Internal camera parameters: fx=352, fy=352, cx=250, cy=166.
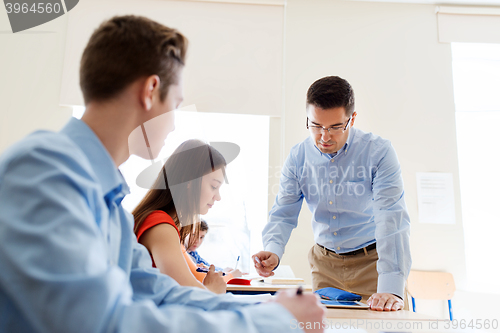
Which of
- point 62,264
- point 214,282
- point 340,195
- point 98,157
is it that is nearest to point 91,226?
point 62,264

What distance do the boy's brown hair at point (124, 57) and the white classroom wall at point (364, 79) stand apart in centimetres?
232

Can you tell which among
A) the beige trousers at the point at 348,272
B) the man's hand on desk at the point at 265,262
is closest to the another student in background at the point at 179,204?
the man's hand on desk at the point at 265,262

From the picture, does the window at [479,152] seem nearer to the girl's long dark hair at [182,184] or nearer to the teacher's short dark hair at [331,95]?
the teacher's short dark hair at [331,95]

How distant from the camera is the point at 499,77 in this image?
312 cm

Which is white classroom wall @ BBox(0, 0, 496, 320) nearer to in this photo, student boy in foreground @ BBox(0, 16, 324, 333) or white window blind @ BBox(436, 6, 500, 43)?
white window blind @ BBox(436, 6, 500, 43)

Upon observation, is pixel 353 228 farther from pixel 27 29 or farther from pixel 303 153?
pixel 27 29

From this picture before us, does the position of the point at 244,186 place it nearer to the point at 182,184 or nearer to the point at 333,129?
the point at 333,129

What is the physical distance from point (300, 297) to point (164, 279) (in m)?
0.30

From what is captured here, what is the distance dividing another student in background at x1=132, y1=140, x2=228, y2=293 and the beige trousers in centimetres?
68

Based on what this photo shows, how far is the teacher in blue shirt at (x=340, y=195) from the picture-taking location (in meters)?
1.49

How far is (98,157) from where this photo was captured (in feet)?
1.75

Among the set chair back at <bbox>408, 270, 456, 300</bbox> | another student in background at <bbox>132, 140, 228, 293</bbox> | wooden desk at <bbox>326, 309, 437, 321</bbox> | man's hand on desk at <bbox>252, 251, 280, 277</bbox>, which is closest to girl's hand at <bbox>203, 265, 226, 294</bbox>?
another student in background at <bbox>132, 140, 228, 293</bbox>

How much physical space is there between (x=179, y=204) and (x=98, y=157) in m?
0.67

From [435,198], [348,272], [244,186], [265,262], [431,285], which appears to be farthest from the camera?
[435,198]
